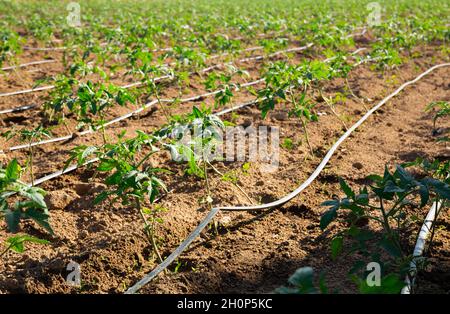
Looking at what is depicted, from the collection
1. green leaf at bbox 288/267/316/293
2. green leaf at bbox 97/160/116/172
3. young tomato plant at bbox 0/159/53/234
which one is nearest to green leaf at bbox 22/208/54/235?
young tomato plant at bbox 0/159/53/234

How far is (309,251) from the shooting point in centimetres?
277

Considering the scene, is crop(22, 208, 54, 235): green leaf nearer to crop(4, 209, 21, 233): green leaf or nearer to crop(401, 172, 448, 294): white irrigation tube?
crop(4, 209, 21, 233): green leaf

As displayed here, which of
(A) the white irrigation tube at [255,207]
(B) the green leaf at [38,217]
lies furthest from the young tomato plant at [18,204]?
(A) the white irrigation tube at [255,207]

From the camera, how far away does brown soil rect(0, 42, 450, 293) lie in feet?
8.34

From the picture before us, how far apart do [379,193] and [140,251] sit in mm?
1269

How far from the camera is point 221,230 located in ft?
9.89

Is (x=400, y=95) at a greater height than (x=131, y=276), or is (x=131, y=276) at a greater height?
(x=400, y=95)

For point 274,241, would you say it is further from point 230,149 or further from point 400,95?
point 400,95

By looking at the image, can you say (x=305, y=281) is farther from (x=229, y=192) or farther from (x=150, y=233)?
(x=229, y=192)

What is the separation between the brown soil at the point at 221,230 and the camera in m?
2.54

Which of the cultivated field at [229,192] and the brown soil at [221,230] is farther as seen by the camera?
the brown soil at [221,230]
